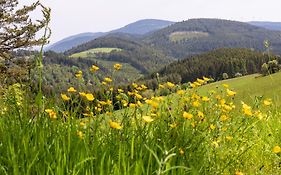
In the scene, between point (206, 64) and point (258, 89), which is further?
point (206, 64)

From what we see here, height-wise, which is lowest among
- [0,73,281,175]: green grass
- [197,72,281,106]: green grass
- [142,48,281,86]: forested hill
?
[142,48,281,86]: forested hill

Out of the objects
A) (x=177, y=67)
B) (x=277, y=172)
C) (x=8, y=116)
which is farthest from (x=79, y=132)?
(x=177, y=67)

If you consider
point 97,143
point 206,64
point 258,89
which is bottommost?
point 206,64

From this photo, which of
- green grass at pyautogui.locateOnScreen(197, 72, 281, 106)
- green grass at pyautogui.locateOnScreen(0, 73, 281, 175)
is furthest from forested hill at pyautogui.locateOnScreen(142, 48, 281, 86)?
green grass at pyautogui.locateOnScreen(0, 73, 281, 175)

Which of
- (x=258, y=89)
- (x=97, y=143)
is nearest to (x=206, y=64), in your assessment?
A: (x=258, y=89)

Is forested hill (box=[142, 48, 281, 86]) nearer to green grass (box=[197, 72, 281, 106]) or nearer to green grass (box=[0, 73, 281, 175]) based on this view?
green grass (box=[197, 72, 281, 106])

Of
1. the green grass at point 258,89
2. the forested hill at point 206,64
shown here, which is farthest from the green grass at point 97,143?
the forested hill at point 206,64

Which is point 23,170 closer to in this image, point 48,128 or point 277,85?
point 48,128

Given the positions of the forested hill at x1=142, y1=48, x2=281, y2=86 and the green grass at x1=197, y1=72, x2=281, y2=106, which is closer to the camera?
the green grass at x1=197, y1=72, x2=281, y2=106

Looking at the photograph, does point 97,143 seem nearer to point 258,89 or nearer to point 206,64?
point 258,89

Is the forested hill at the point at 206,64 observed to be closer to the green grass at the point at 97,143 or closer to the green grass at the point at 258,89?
the green grass at the point at 258,89

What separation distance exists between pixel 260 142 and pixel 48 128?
8.90 feet

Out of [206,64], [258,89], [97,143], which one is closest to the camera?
[97,143]

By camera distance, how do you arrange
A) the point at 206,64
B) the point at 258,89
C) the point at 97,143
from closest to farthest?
the point at 97,143 → the point at 258,89 → the point at 206,64
